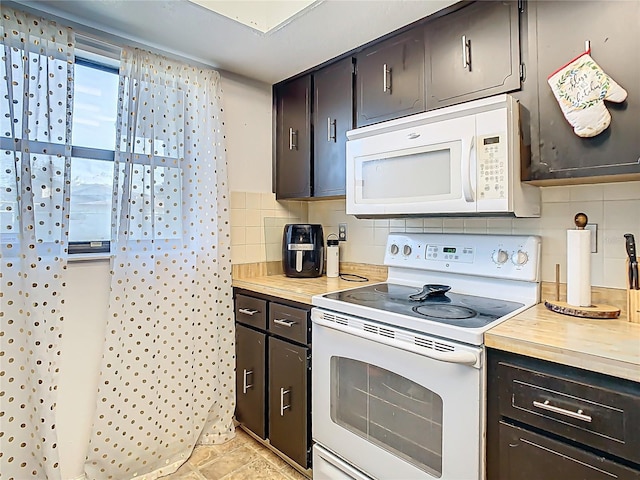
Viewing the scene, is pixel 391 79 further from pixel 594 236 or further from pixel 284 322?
pixel 284 322

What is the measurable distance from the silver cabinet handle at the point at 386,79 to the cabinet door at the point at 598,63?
62 cm

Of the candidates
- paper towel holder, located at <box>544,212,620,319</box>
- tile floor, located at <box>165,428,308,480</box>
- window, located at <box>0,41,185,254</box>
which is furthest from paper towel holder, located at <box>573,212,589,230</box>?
window, located at <box>0,41,185,254</box>

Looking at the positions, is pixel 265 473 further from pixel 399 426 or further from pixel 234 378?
pixel 399 426

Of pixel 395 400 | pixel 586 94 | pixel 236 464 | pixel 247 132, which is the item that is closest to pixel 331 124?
pixel 247 132

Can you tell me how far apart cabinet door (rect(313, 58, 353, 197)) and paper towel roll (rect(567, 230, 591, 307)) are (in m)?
1.10

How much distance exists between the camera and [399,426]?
138 centimetres

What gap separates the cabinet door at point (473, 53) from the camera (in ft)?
4.58

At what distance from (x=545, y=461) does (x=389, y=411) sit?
1.75ft

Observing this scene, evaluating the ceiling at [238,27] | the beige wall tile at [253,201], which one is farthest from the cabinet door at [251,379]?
the ceiling at [238,27]

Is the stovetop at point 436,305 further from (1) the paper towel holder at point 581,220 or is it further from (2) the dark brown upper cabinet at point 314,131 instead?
(2) the dark brown upper cabinet at point 314,131

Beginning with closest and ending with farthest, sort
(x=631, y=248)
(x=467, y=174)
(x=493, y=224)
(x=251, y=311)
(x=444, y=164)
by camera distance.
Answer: (x=631, y=248) < (x=467, y=174) < (x=444, y=164) < (x=493, y=224) < (x=251, y=311)

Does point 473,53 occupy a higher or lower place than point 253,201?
higher

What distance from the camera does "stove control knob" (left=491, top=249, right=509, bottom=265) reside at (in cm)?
161

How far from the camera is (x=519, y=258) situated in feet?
5.13
